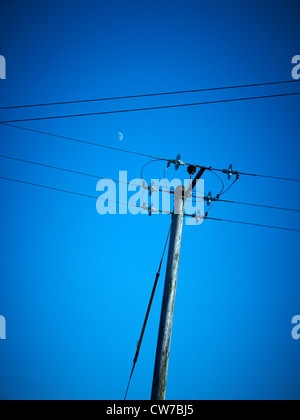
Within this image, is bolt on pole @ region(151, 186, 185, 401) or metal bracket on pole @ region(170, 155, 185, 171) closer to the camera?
bolt on pole @ region(151, 186, 185, 401)

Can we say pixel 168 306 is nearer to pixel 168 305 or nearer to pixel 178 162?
pixel 168 305

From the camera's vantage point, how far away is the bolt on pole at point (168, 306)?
516 centimetres

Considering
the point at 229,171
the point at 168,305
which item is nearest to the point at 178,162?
the point at 229,171

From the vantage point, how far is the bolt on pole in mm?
5160

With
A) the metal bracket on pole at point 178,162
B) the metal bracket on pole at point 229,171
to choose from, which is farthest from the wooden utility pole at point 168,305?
the metal bracket on pole at point 229,171

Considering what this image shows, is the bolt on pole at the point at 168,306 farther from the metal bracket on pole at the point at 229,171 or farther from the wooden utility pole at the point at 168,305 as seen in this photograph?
the metal bracket on pole at the point at 229,171

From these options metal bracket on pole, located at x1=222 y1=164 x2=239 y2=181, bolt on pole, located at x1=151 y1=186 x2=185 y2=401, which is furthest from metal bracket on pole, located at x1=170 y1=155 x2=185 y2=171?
metal bracket on pole, located at x1=222 y1=164 x2=239 y2=181

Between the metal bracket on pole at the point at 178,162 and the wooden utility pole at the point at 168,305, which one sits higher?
the metal bracket on pole at the point at 178,162

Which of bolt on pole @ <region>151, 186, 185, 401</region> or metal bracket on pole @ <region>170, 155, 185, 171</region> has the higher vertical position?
metal bracket on pole @ <region>170, 155, 185, 171</region>

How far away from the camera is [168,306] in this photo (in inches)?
219

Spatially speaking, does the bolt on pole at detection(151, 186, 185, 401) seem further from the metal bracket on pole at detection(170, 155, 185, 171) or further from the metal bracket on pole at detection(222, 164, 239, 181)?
the metal bracket on pole at detection(222, 164, 239, 181)

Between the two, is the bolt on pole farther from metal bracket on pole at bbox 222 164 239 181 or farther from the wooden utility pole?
metal bracket on pole at bbox 222 164 239 181
